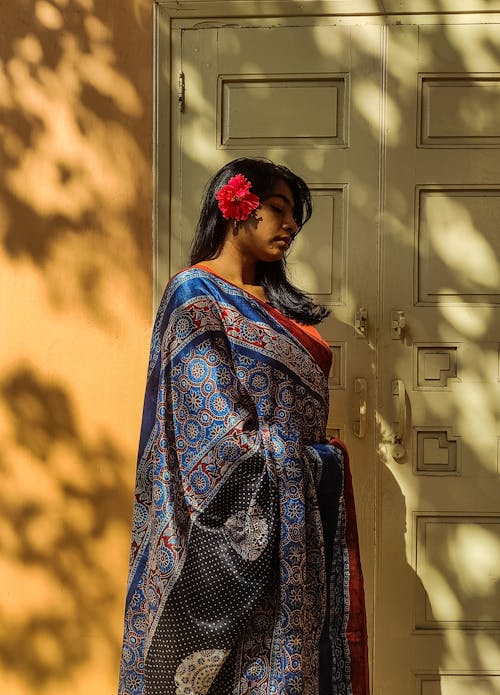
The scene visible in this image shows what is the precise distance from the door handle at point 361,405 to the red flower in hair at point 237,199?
0.82 meters

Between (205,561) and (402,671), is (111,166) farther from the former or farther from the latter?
(402,671)

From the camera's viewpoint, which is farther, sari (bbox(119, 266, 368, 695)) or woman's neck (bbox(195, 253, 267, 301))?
woman's neck (bbox(195, 253, 267, 301))

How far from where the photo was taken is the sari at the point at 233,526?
1.98 m

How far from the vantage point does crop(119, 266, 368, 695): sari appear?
198cm

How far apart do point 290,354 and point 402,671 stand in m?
1.33

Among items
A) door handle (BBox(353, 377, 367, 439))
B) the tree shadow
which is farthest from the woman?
the tree shadow

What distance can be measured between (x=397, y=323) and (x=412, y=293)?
122 millimetres

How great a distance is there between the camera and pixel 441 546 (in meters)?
2.82

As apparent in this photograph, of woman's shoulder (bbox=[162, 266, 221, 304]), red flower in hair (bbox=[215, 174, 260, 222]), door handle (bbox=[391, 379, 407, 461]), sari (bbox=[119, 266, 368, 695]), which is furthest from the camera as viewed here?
door handle (bbox=[391, 379, 407, 461])

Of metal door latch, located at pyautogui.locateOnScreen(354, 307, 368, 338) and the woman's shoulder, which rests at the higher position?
the woman's shoulder

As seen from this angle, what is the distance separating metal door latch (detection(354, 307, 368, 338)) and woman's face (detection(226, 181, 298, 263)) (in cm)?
55

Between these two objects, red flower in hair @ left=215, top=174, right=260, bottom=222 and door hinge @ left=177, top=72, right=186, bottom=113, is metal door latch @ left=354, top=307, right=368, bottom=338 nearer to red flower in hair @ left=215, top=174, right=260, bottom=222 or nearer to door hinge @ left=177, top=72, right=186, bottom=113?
red flower in hair @ left=215, top=174, right=260, bottom=222

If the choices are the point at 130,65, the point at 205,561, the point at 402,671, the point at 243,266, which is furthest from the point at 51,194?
the point at 402,671

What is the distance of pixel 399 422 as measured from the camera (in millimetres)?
2797
